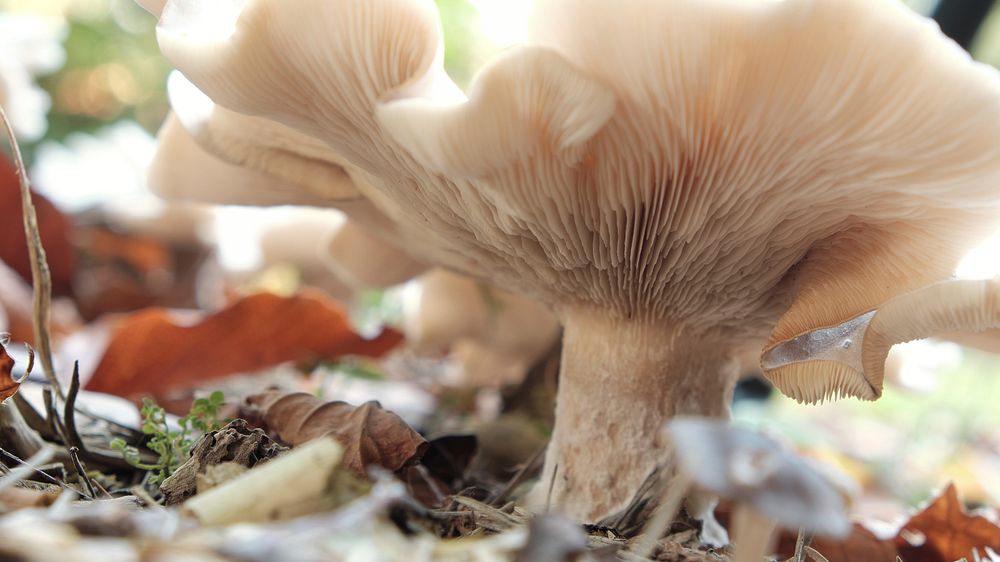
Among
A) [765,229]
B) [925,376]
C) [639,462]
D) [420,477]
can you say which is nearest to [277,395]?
[420,477]

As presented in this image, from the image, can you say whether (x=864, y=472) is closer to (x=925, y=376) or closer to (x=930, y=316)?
(x=925, y=376)

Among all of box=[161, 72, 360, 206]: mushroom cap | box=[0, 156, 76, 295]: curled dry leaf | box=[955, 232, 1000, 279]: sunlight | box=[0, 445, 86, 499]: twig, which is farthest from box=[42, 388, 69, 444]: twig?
box=[0, 156, 76, 295]: curled dry leaf

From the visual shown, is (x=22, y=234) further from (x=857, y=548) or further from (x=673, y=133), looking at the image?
(x=857, y=548)

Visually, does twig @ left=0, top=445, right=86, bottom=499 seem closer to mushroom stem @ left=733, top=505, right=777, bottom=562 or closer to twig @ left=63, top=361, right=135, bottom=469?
twig @ left=63, top=361, right=135, bottom=469

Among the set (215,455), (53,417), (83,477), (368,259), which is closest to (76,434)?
(53,417)

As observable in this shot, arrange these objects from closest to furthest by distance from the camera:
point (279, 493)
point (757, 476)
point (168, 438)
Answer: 1. point (757, 476)
2. point (279, 493)
3. point (168, 438)

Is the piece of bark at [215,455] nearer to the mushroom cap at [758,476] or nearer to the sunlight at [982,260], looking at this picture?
the mushroom cap at [758,476]
